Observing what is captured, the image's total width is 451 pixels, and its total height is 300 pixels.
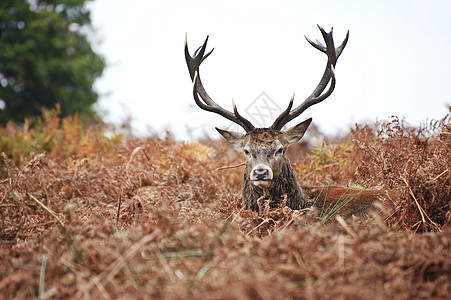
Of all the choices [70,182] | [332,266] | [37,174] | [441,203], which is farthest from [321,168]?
[332,266]

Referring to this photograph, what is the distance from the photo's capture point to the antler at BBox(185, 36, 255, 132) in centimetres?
505

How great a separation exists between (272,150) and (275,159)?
3.9 inches

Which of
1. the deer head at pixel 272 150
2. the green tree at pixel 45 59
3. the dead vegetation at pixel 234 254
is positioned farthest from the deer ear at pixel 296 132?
the green tree at pixel 45 59

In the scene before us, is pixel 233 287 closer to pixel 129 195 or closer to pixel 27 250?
pixel 27 250

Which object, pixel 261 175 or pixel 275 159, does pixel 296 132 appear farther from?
pixel 261 175

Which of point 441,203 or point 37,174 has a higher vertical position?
point 37,174

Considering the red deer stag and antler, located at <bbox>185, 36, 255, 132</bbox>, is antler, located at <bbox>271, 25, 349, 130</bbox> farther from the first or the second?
antler, located at <bbox>185, 36, 255, 132</bbox>

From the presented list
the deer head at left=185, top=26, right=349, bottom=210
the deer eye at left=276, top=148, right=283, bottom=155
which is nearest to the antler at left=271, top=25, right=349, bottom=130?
the deer head at left=185, top=26, right=349, bottom=210

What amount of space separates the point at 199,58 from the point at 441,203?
3231 mm

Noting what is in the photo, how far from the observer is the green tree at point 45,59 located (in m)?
20.1

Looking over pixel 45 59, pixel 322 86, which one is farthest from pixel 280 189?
pixel 45 59

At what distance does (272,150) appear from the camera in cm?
Answer: 477

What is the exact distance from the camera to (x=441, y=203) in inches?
138

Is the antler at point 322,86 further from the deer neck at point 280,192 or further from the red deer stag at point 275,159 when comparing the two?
the deer neck at point 280,192
